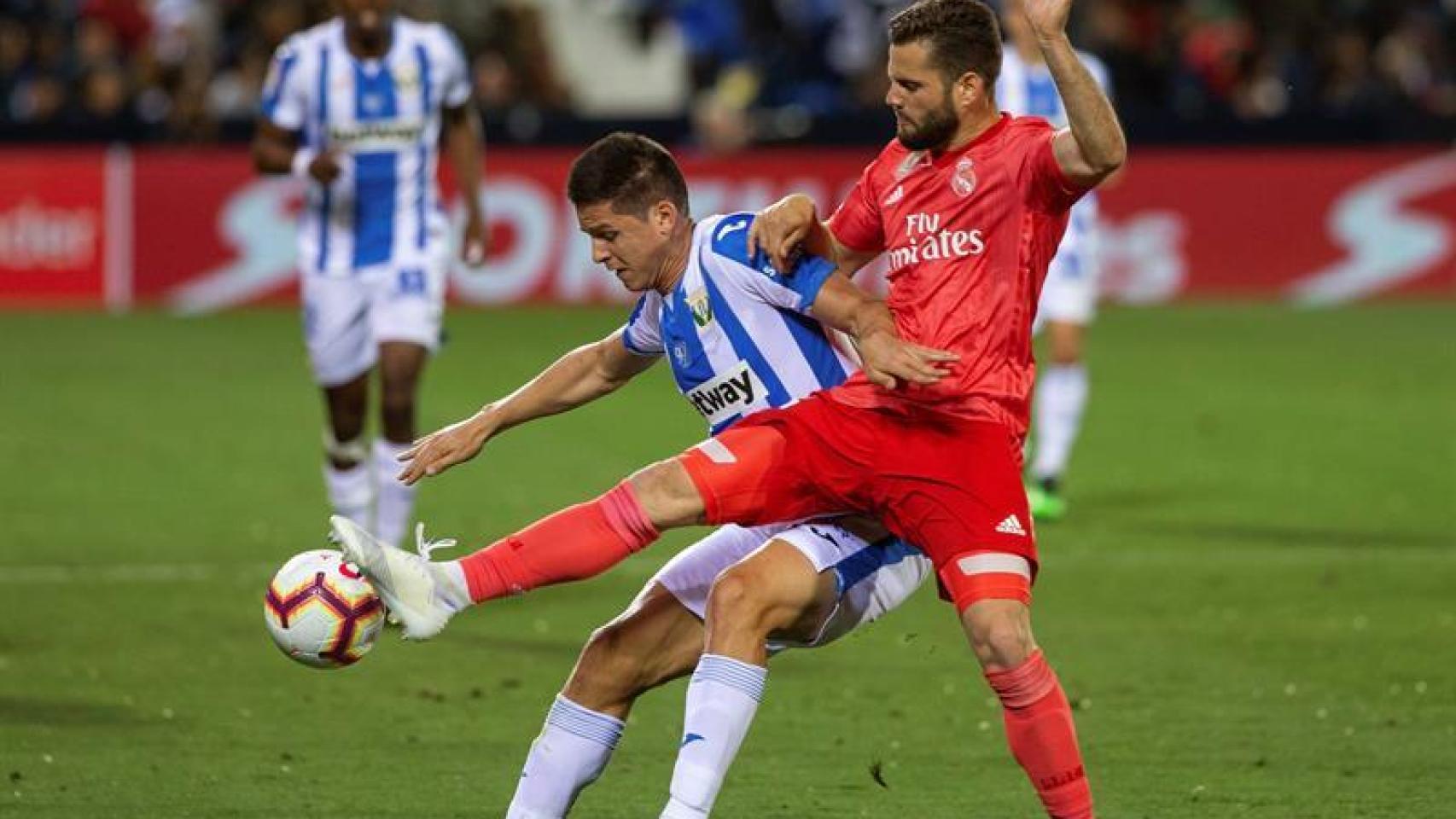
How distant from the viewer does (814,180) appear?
21.7 m

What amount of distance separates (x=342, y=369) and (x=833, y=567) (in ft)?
17.1

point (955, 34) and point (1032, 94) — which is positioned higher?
point (955, 34)

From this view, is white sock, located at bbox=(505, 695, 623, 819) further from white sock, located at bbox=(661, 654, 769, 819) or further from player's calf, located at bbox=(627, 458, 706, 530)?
player's calf, located at bbox=(627, 458, 706, 530)

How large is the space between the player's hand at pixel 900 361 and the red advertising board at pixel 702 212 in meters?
14.9

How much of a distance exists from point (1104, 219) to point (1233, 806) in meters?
15.1

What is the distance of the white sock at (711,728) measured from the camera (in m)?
5.81

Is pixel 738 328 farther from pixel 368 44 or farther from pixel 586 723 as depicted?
pixel 368 44

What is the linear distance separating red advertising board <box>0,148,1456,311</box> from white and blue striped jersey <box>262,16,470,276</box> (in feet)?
30.9

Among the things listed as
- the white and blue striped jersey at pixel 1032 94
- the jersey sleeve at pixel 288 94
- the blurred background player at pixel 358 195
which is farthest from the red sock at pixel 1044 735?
the white and blue striped jersey at pixel 1032 94

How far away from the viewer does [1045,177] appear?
6.10 meters

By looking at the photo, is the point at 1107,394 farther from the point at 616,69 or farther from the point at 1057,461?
the point at 616,69

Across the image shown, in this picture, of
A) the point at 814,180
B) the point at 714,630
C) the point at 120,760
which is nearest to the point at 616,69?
the point at 814,180

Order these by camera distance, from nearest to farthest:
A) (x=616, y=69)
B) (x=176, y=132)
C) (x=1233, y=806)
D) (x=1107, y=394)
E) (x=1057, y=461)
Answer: (x=1233, y=806)
(x=1057, y=461)
(x=1107, y=394)
(x=176, y=132)
(x=616, y=69)

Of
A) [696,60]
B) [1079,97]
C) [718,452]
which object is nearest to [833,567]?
[718,452]
